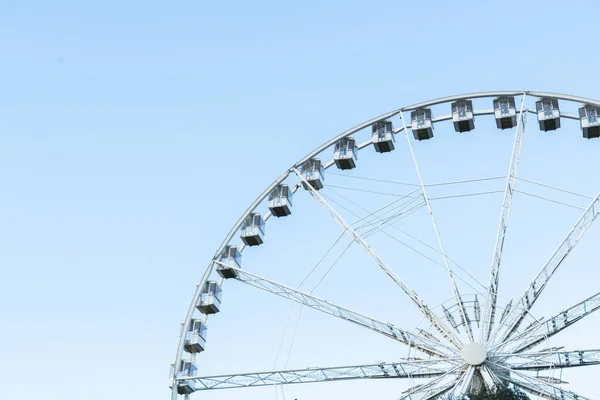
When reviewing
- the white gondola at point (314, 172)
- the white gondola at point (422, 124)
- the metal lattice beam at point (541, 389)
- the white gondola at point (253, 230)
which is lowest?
the metal lattice beam at point (541, 389)

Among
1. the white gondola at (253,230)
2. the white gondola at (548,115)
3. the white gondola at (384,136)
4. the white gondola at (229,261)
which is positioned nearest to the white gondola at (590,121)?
the white gondola at (548,115)

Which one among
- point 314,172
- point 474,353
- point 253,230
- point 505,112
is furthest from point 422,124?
point 474,353

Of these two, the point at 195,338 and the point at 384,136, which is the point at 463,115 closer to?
the point at 384,136

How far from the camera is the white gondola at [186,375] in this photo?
43125 mm

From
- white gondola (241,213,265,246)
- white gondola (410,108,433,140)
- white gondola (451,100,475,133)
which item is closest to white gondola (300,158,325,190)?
white gondola (241,213,265,246)

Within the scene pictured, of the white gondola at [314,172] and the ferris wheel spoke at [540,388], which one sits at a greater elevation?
the white gondola at [314,172]

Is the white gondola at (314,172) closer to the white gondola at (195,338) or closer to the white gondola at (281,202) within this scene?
the white gondola at (281,202)

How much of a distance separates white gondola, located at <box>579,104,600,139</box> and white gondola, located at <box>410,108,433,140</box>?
20.1 ft

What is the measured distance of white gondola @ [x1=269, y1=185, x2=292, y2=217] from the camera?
4675 cm

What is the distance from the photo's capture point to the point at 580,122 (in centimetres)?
4350

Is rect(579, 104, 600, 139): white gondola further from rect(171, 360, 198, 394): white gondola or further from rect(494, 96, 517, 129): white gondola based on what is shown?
rect(171, 360, 198, 394): white gondola

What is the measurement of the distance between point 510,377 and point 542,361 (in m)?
1.27

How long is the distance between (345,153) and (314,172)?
153 centimetres

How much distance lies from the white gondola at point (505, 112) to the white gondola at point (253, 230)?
417 inches
